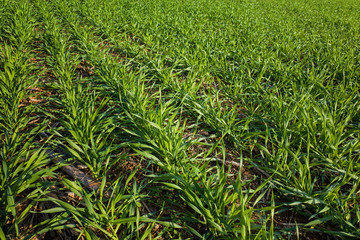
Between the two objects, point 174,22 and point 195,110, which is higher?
point 174,22

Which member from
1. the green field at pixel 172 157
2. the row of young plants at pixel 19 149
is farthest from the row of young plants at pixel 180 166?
the row of young plants at pixel 19 149

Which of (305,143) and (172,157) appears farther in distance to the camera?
(305,143)

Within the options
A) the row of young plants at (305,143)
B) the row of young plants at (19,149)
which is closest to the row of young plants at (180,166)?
the row of young plants at (305,143)

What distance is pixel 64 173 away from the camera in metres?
1.42

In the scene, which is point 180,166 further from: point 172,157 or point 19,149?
point 19,149

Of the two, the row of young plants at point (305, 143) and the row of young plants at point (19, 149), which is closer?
the row of young plants at point (19, 149)

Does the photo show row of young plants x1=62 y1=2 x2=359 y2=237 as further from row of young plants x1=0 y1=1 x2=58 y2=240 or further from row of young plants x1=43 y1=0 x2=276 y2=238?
row of young plants x1=0 y1=1 x2=58 y2=240

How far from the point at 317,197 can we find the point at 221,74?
1969 mm

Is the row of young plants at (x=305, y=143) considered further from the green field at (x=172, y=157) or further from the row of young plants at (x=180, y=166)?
the row of young plants at (x=180, y=166)

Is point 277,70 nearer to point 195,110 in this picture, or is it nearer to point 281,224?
point 195,110

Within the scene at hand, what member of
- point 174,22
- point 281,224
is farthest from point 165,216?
point 174,22


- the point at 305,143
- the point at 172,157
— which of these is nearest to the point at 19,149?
the point at 172,157

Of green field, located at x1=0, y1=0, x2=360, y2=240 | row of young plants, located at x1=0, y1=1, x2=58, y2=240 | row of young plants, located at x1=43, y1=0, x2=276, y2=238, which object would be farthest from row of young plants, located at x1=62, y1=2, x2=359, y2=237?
row of young plants, located at x1=0, y1=1, x2=58, y2=240

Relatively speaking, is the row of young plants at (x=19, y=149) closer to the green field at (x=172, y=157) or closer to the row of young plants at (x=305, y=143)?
the green field at (x=172, y=157)
